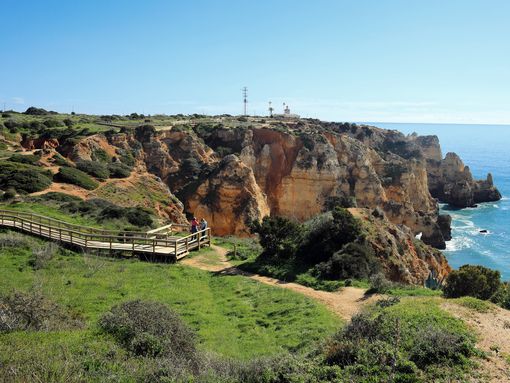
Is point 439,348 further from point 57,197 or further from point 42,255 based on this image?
point 57,197

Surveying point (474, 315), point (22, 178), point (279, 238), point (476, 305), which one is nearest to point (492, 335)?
point (474, 315)

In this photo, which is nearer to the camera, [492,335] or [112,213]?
[492,335]

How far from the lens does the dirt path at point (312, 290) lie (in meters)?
14.2

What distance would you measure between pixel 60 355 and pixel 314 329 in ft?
22.1

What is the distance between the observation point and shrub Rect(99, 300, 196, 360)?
349 inches

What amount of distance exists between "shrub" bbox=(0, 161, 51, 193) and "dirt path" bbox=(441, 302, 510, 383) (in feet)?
87.2

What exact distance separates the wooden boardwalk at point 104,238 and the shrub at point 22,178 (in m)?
7.05

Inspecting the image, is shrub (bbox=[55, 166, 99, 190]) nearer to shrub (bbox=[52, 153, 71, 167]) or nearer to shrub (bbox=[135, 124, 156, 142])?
shrub (bbox=[52, 153, 71, 167])

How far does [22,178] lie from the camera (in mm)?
29750

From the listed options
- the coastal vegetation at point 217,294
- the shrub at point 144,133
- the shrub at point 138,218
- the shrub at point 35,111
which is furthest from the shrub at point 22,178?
the shrub at point 35,111

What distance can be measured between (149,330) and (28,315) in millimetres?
→ 2938

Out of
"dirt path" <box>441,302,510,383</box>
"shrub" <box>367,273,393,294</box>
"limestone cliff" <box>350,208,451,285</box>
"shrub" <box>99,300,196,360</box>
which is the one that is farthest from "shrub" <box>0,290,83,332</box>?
"limestone cliff" <box>350,208,451,285</box>

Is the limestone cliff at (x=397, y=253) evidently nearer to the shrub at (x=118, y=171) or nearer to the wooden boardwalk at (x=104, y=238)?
the wooden boardwalk at (x=104, y=238)

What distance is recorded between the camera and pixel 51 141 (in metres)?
41.4
